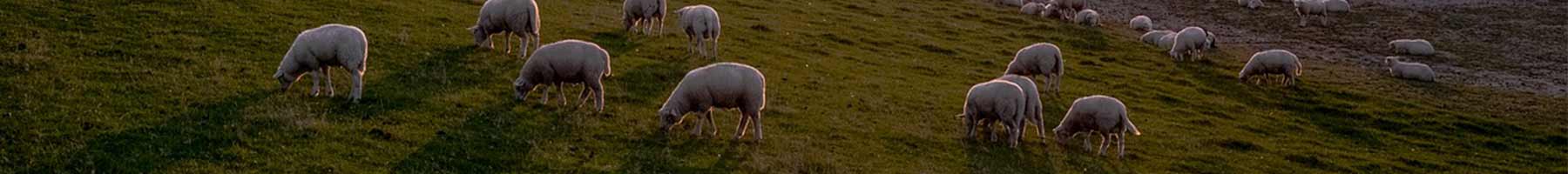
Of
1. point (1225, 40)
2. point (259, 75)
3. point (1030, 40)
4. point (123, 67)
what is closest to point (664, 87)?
point (259, 75)

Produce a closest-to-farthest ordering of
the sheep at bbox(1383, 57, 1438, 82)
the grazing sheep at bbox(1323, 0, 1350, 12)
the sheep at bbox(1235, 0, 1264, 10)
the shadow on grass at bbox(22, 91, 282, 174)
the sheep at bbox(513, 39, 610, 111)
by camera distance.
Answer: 1. the shadow on grass at bbox(22, 91, 282, 174)
2. the sheep at bbox(513, 39, 610, 111)
3. the sheep at bbox(1383, 57, 1438, 82)
4. the grazing sheep at bbox(1323, 0, 1350, 12)
5. the sheep at bbox(1235, 0, 1264, 10)

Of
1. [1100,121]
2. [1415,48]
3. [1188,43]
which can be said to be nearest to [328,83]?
[1100,121]

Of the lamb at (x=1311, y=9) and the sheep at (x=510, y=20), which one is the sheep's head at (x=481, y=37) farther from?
the lamb at (x=1311, y=9)

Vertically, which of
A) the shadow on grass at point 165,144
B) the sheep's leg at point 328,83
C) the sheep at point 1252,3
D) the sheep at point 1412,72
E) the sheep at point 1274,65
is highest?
the sheep's leg at point 328,83

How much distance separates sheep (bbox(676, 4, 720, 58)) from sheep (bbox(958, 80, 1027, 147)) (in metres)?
7.25

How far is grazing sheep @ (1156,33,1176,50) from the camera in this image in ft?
114

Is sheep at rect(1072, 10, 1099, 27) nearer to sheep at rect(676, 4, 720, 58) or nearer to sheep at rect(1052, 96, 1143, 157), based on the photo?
sheep at rect(676, 4, 720, 58)

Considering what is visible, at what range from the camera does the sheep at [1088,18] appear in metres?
39.8

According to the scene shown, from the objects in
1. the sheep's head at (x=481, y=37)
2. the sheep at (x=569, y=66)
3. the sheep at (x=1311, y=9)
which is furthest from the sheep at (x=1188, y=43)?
the sheep at (x=569, y=66)

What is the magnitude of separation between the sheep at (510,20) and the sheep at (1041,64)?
7107 mm

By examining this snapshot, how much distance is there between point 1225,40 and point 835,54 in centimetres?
1282

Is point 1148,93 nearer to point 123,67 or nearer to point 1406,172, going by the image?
point 1406,172

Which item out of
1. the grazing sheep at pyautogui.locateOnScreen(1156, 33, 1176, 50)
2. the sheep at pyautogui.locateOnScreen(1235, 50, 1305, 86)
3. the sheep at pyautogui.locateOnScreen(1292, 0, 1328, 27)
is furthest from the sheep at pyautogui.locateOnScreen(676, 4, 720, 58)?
the sheep at pyautogui.locateOnScreen(1292, 0, 1328, 27)

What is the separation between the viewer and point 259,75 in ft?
71.3
